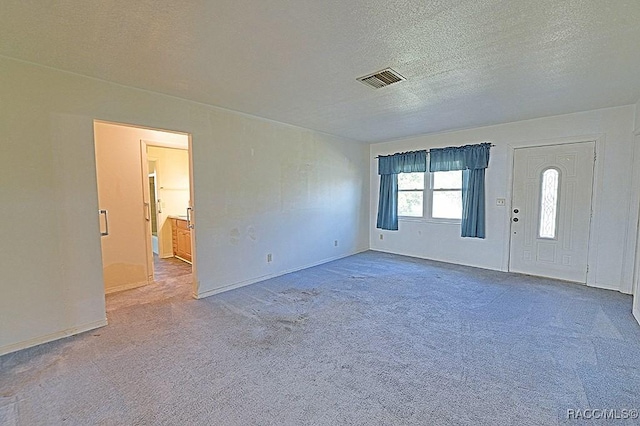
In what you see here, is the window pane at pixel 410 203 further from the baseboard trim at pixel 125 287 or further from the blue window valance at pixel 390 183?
the baseboard trim at pixel 125 287

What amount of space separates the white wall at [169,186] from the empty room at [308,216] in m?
0.95

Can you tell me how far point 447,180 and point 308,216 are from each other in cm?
275

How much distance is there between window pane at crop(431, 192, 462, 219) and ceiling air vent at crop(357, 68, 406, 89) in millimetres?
3274

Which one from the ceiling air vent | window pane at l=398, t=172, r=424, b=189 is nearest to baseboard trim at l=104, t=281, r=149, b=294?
the ceiling air vent

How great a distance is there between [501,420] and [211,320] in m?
2.59

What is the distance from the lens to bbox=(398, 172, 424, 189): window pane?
5.90 metres

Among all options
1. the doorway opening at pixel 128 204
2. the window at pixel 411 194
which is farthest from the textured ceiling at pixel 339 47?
the window at pixel 411 194

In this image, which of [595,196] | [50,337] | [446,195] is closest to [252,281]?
[50,337]

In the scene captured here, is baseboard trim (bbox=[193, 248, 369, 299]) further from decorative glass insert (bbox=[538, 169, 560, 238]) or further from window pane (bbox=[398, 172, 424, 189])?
decorative glass insert (bbox=[538, 169, 560, 238])

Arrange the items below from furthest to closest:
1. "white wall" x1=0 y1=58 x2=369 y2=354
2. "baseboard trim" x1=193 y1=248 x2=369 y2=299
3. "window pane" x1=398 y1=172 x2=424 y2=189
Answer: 1. "window pane" x1=398 y1=172 x2=424 y2=189
2. "baseboard trim" x1=193 y1=248 x2=369 y2=299
3. "white wall" x1=0 y1=58 x2=369 y2=354

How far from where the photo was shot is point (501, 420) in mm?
1715

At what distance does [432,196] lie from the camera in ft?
18.9

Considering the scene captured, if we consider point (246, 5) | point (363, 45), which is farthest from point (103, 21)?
point (363, 45)

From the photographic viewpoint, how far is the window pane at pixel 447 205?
545 cm
